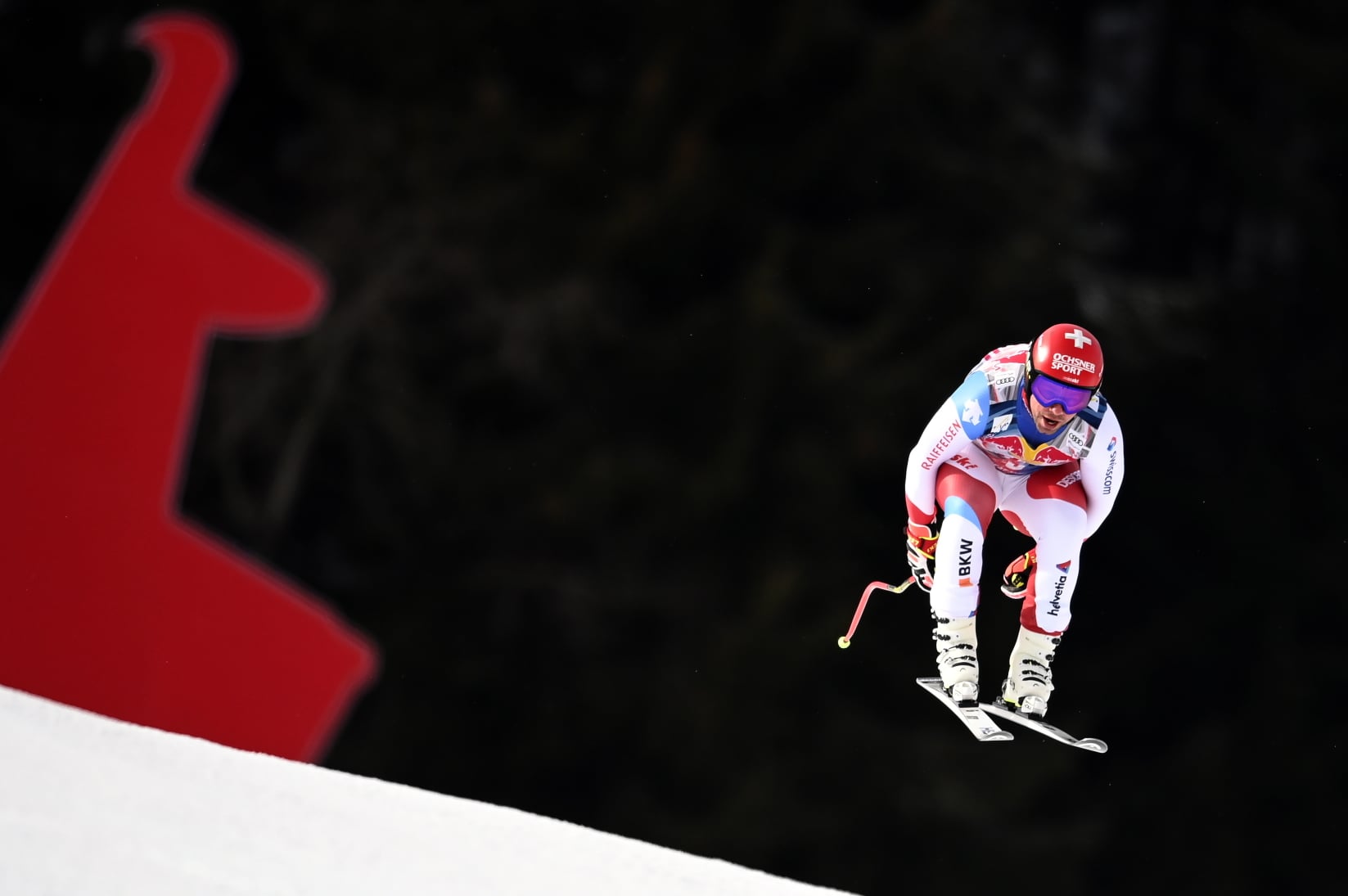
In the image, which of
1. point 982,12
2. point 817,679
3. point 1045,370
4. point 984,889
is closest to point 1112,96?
point 982,12

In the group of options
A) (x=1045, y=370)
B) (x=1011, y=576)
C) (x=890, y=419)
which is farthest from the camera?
(x=890, y=419)

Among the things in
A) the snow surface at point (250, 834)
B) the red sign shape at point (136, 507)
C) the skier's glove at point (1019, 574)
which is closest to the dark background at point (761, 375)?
the red sign shape at point (136, 507)

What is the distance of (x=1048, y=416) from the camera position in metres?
8.07

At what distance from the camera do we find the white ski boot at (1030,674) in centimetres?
845

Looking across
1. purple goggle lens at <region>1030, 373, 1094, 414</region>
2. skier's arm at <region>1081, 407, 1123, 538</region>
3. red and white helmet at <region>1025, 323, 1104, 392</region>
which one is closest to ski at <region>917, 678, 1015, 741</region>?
skier's arm at <region>1081, 407, 1123, 538</region>

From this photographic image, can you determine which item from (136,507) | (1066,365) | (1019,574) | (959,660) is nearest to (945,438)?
(1066,365)

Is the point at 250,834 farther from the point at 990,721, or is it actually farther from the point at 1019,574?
the point at 990,721

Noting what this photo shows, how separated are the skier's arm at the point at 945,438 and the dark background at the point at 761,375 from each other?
12006 mm

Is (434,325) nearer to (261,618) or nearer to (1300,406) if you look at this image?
(261,618)

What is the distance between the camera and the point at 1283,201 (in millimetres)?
21609

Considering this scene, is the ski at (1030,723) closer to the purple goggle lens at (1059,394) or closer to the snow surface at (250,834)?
the purple goggle lens at (1059,394)

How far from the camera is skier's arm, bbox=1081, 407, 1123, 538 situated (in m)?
8.29

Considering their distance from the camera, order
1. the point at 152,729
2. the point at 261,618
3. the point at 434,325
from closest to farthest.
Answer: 1. the point at 152,729
2. the point at 261,618
3. the point at 434,325

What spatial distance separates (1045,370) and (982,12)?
13986mm
